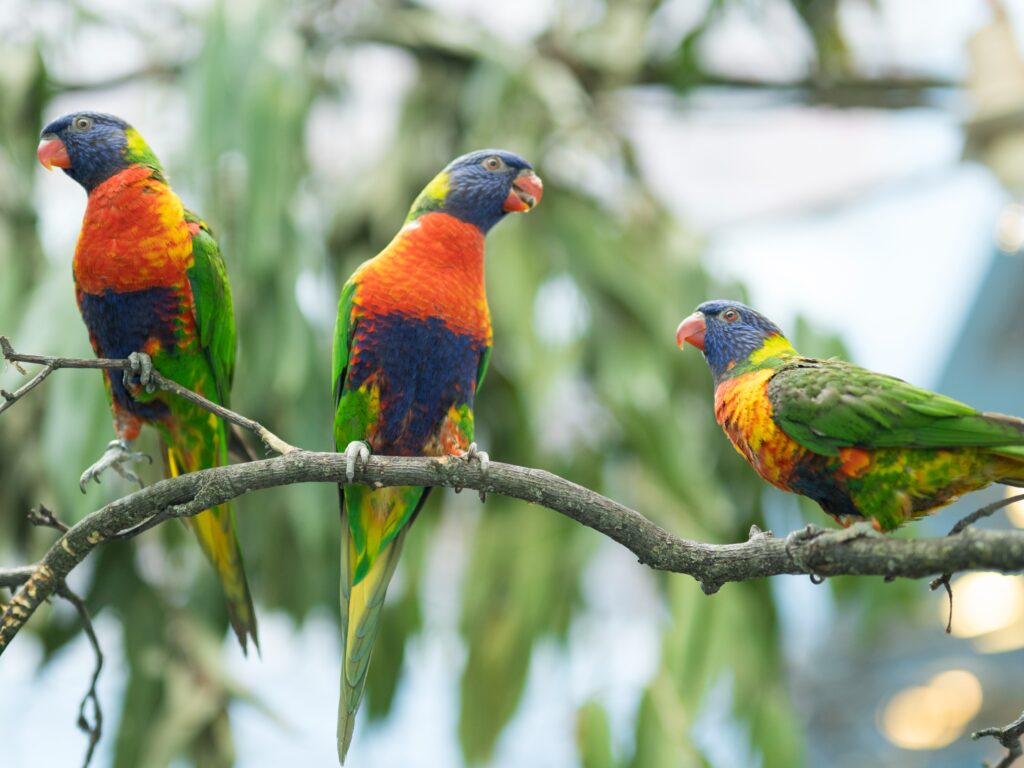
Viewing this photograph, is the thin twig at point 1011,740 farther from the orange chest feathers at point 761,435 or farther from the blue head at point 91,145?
the blue head at point 91,145

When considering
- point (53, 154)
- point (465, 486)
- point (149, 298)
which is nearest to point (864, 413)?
point (465, 486)

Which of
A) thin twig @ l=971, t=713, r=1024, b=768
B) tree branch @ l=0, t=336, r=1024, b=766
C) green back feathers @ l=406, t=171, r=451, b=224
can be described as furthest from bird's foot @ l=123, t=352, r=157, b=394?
thin twig @ l=971, t=713, r=1024, b=768

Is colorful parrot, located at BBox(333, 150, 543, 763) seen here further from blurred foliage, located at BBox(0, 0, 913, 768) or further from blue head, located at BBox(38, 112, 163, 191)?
blurred foliage, located at BBox(0, 0, 913, 768)

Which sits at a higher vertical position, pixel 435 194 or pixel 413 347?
pixel 435 194

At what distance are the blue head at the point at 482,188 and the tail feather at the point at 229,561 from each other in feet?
1.52

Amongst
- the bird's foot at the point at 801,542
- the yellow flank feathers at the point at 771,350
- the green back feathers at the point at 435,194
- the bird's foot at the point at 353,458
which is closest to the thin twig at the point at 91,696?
the bird's foot at the point at 353,458

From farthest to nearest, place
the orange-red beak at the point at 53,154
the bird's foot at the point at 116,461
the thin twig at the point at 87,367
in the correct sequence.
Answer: the bird's foot at the point at 116,461 → the orange-red beak at the point at 53,154 → the thin twig at the point at 87,367

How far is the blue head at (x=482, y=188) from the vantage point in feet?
4.02

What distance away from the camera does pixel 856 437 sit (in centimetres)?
116

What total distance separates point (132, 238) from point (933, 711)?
572cm

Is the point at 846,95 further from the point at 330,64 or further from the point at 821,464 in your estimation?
the point at 821,464

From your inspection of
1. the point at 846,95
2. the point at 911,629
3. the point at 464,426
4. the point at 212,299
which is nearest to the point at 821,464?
the point at 464,426

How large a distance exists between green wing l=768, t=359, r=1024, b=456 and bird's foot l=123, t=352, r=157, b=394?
782 mm

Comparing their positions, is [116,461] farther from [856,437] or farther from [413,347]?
[856,437]
